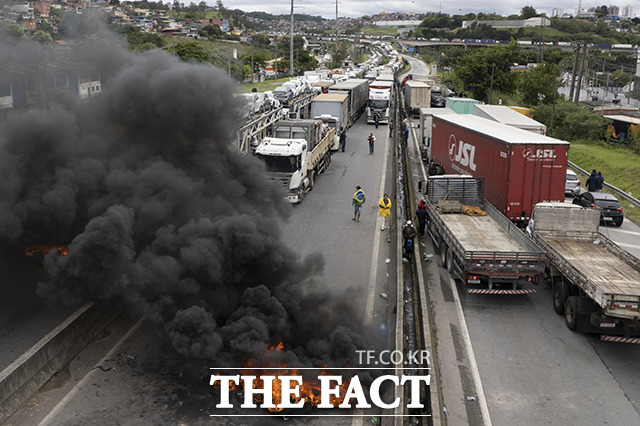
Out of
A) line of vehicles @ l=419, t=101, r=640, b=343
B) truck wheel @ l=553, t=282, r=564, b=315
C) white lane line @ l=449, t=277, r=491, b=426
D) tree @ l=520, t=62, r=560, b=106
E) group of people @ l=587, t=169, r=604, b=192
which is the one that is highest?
tree @ l=520, t=62, r=560, b=106

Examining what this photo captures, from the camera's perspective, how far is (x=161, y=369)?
9852mm

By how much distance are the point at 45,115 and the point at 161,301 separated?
5339 millimetres

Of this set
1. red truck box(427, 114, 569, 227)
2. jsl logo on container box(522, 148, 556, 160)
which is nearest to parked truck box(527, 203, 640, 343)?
red truck box(427, 114, 569, 227)

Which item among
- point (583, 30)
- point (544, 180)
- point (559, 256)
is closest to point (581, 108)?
point (544, 180)

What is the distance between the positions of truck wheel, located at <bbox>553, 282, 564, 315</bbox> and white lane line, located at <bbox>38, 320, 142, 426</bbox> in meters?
9.05

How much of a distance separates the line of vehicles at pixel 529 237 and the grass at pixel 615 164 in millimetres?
8143

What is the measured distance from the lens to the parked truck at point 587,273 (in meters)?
10.4

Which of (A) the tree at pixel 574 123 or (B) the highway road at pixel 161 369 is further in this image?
(A) the tree at pixel 574 123

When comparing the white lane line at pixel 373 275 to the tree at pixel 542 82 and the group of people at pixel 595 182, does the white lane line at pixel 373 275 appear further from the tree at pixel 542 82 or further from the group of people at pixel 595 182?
the tree at pixel 542 82

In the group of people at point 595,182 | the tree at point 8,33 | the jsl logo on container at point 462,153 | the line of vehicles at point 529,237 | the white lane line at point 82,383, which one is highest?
the tree at point 8,33

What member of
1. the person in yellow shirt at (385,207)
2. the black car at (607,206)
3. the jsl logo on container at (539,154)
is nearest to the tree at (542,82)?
the black car at (607,206)

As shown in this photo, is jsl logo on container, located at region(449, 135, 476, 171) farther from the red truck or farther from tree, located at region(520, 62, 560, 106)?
tree, located at region(520, 62, 560, 106)

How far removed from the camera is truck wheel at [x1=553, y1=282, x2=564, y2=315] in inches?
492

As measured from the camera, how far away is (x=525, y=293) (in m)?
12.9
